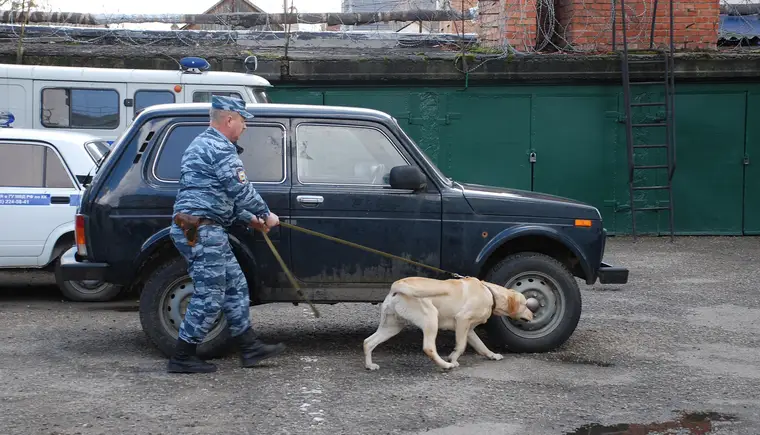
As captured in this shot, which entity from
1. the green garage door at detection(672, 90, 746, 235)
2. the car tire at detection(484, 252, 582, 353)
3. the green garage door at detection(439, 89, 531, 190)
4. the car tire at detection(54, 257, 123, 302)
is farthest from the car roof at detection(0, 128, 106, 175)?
the green garage door at detection(672, 90, 746, 235)

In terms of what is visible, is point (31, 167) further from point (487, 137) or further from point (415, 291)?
point (487, 137)

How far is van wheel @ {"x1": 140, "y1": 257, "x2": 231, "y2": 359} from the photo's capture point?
734 cm

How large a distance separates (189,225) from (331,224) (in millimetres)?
1133

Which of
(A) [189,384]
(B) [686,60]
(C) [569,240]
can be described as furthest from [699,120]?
(A) [189,384]

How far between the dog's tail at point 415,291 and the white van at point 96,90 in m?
6.37

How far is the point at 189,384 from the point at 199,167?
1460mm

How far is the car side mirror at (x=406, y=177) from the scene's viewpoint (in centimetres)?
743

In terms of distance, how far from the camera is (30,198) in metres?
9.96

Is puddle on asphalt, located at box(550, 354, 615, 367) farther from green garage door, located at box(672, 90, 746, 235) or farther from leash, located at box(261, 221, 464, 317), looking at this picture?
green garage door, located at box(672, 90, 746, 235)

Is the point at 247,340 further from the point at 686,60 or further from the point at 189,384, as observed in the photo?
the point at 686,60

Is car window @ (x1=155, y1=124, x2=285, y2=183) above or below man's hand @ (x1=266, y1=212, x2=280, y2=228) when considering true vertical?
above

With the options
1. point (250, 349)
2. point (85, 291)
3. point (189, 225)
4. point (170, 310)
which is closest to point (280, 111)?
point (189, 225)

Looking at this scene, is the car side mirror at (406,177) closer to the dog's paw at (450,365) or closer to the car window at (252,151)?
the car window at (252,151)

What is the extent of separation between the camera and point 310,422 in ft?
19.2
